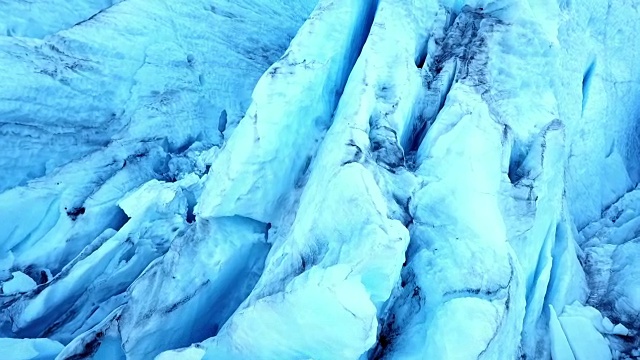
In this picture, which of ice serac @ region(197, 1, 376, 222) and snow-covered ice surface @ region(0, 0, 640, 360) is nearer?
snow-covered ice surface @ region(0, 0, 640, 360)

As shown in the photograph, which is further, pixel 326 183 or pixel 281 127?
pixel 281 127

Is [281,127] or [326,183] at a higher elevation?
[281,127]

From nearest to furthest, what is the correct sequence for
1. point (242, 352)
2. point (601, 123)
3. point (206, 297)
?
point (242, 352), point (206, 297), point (601, 123)

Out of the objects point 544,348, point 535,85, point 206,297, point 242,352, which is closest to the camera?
point 242,352

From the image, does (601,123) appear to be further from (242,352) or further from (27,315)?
(27,315)

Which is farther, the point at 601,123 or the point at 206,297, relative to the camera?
the point at 601,123

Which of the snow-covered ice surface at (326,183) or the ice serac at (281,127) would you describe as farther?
the ice serac at (281,127)

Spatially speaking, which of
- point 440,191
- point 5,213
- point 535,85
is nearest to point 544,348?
point 440,191

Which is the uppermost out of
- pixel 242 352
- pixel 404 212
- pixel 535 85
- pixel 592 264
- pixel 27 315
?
pixel 535 85
